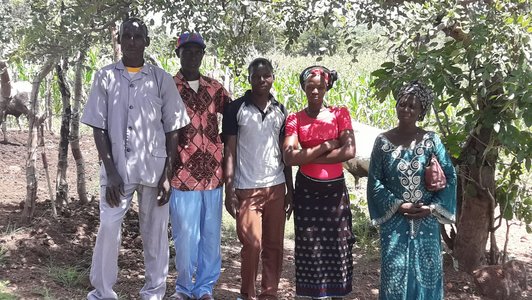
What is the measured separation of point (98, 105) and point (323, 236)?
159cm

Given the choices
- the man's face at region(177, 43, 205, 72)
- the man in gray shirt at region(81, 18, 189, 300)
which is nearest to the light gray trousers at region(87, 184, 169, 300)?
the man in gray shirt at region(81, 18, 189, 300)

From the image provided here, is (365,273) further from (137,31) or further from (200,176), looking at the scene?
(137,31)

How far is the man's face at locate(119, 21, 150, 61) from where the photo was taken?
3635 millimetres

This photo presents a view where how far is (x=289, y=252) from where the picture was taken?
237 inches

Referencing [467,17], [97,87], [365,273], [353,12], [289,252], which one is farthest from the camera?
[289,252]

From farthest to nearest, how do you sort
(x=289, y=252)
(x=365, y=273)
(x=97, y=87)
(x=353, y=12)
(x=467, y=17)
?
(x=289, y=252) → (x=365, y=273) → (x=353, y=12) → (x=467, y=17) → (x=97, y=87)

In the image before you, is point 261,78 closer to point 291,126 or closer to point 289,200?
point 291,126

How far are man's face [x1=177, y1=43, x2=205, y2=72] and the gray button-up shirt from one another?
29 centimetres

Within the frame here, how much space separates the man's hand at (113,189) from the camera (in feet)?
11.7

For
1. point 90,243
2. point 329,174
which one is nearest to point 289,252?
point 90,243

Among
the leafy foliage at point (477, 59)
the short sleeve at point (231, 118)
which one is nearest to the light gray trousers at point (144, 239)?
the short sleeve at point (231, 118)

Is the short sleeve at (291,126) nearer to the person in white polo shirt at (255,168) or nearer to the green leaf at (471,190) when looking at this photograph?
the person in white polo shirt at (255,168)

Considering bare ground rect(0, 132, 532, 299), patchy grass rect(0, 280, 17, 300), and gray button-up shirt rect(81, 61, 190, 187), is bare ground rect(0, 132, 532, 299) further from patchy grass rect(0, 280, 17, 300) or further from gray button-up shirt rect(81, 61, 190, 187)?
gray button-up shirt rect(81, 61, 190, 187)

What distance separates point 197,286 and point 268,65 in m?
1.51
